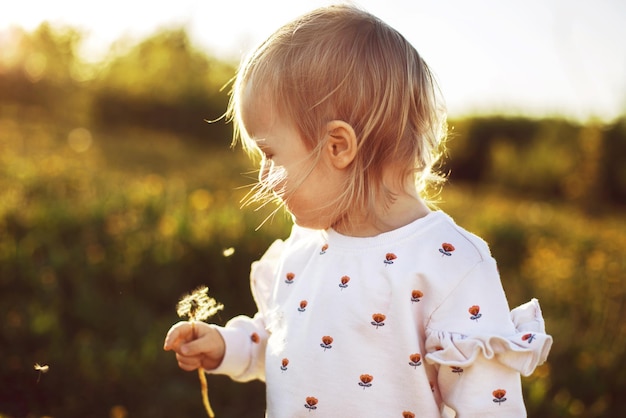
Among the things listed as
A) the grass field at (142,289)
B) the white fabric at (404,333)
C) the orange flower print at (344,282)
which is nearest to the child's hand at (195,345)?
the white fabric at (404,333)

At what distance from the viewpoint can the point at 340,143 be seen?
1678 mm

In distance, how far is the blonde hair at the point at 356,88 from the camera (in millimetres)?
1658

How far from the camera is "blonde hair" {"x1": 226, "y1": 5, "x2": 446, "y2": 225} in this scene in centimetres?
166

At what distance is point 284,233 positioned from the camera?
14.1 feet

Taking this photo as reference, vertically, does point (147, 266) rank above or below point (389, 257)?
below

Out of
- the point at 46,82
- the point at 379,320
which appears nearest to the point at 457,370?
the point at 379,320

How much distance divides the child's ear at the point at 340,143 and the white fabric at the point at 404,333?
202 millimetres

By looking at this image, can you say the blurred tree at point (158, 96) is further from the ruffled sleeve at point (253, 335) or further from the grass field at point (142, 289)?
the ruffled sleeve at point (253, 335)

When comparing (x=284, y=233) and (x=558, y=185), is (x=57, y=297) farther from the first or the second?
(x=558, y=185)

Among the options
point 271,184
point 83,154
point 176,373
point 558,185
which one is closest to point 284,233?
point 176,373

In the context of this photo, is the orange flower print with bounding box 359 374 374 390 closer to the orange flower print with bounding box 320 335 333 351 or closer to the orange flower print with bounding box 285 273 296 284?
the orange flower print with bounding box 320 335 333 351

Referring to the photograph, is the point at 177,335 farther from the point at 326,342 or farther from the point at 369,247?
the point at 369,247

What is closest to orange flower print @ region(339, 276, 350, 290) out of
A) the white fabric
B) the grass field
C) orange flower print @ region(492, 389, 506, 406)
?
the white fabric

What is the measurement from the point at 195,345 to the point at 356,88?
2.64 feet
